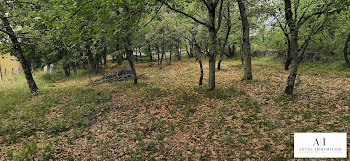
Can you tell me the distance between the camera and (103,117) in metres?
8.84

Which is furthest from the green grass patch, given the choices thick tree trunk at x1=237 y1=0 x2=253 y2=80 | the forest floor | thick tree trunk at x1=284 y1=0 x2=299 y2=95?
thick tree trunk at x1=237 y1=0 x2=253 y2=80

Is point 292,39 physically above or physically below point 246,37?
below

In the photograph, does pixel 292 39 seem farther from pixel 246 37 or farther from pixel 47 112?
pixel 47 112

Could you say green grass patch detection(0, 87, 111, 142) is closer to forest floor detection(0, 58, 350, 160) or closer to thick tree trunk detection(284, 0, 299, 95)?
forest floor detection(0, 58, 350, 160)

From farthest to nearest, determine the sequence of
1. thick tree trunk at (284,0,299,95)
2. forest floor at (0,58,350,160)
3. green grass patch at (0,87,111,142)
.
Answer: thick tree trunk at (284,0,299,95) < green grass patch at (0,87,111,142) < forest floor at (0,58,350,160)

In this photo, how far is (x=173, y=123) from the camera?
7723mm

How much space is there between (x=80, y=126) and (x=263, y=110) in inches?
350

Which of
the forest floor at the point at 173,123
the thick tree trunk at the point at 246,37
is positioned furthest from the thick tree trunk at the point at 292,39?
the thick tree trunk at the point at 246,37

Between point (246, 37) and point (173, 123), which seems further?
point (246, 37)

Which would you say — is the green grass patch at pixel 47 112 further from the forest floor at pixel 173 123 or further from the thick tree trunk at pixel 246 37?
the thick tree trunk at pixel 246 37

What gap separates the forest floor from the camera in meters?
5.69

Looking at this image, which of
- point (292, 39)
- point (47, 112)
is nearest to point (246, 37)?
point (292, 39)

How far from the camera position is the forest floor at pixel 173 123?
5688mm

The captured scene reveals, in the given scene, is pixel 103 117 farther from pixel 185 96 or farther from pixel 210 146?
pixel 210 146
